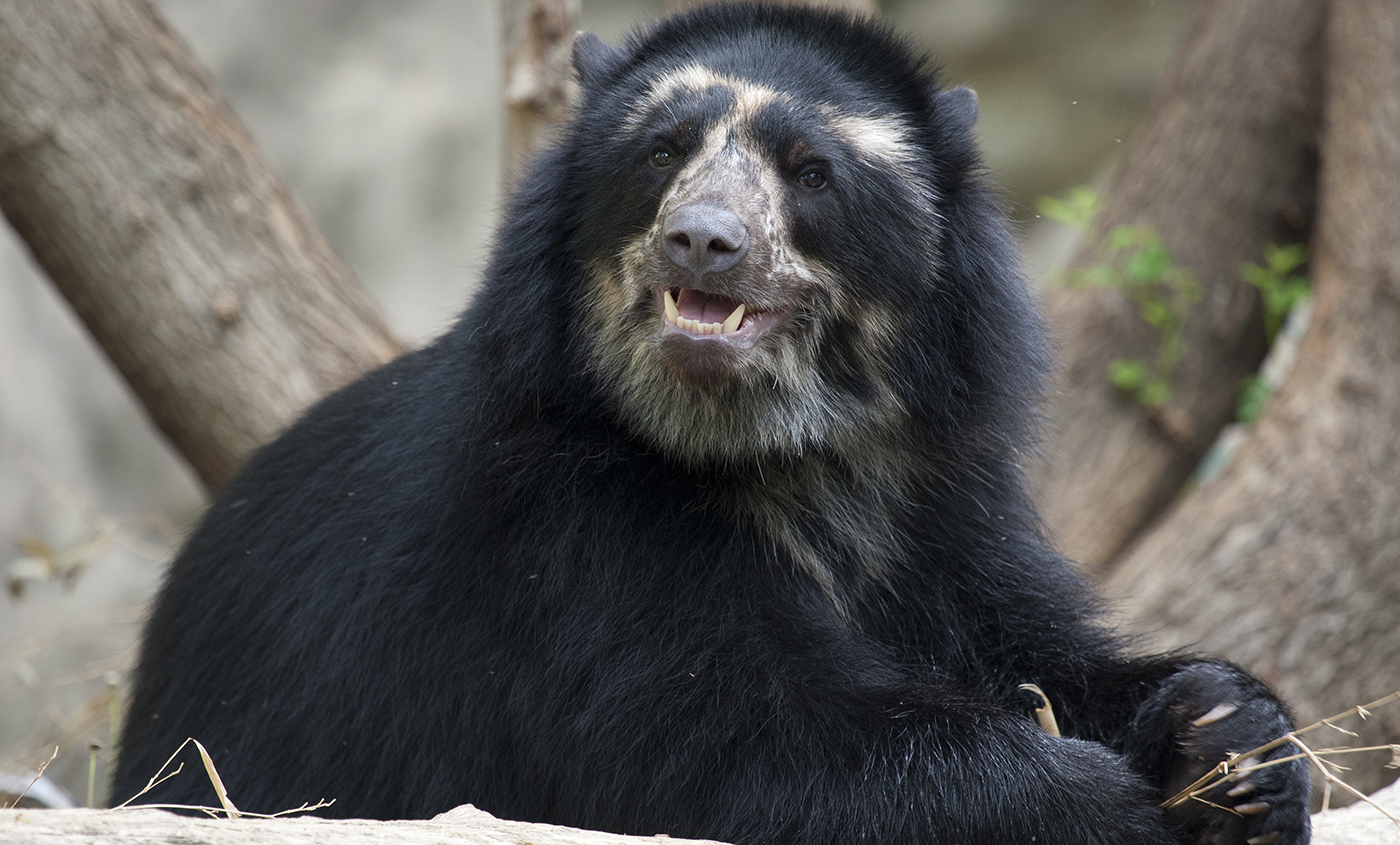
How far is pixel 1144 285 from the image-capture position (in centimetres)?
592

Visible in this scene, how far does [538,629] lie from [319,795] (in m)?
0.83

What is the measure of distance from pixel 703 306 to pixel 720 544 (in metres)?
0.54

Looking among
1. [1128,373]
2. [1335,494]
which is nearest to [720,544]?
[1335,494]

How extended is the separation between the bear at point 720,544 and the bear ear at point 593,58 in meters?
0.02

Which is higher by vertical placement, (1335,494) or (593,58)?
(593,58)

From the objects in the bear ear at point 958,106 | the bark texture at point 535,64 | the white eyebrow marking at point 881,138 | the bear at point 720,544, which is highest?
the bark texture at point 535,64

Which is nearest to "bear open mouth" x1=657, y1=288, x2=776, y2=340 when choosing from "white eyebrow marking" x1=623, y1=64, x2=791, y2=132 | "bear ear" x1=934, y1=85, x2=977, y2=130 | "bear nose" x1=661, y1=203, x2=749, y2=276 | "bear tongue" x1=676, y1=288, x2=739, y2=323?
"bear tongue" x1=676, y1=288, x2=739, y2=323

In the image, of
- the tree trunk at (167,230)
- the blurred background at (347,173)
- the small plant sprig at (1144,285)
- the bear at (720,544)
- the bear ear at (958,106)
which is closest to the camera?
the bear at (720,544)

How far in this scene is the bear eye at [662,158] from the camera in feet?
9.81

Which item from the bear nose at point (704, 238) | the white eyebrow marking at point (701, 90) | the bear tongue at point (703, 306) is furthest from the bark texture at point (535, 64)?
the bear nose at point (704, 238)

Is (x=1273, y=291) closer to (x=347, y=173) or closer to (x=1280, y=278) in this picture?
(x=1280, y=278)

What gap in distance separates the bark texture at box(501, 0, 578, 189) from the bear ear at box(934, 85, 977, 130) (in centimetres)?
207

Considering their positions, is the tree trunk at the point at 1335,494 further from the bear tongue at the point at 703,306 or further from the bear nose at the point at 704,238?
the bear nose at the point at 704,238

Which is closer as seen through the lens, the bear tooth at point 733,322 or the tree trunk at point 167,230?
the bear tooth at point 733,322
